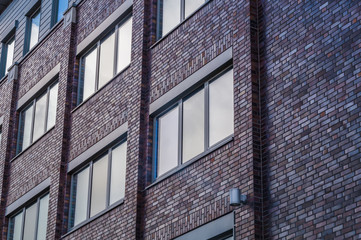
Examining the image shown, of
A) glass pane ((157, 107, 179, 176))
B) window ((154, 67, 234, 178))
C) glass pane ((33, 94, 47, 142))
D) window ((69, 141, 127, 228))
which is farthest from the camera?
glass pane ((33, 94, 47, 142))

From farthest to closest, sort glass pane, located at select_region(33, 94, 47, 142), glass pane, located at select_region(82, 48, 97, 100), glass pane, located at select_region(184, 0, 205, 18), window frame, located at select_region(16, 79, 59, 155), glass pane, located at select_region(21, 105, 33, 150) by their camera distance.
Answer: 1. glass pane, located at select_region(21, 105, 33, 150)
2. glass pane, located at select_region(33, 94, 47, 142)
3. window frame, located at select_region(16, 79, 59, 155)
4. glass pane, located at select_region(82, 48, 97, 100)
5. glass pane, located at select_region(184, 0, 205, 18)

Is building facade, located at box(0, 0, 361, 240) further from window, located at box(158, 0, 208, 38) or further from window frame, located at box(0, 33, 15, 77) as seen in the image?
window frame, located at box(0, 33, 15, 77)

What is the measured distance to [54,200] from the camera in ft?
70.7

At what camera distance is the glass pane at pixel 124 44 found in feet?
68.6

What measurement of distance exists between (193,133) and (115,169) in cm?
339

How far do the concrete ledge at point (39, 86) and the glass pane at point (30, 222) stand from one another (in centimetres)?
393

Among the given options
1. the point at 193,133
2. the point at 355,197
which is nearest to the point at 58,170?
the point at 193,133

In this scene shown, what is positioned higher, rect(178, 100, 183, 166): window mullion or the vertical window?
the vertical window

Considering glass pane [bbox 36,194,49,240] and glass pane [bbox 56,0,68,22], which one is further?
glass pane [bbox 56,0,68,22]

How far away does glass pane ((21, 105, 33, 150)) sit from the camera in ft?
83.7

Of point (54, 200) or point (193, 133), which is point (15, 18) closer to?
point (54, 200)

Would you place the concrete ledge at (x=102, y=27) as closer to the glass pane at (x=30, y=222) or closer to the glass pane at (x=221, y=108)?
the glass pane at (x=30, y=222)

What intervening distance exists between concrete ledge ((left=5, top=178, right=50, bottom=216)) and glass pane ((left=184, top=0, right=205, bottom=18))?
6870 millimetres

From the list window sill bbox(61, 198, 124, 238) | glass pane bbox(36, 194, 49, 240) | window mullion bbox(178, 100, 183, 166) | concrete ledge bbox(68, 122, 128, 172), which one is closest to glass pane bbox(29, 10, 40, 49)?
glass pane bbox(36, 194, 49, 240)
